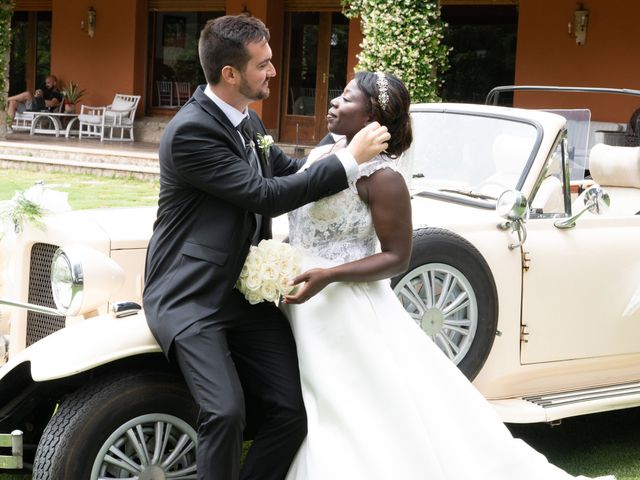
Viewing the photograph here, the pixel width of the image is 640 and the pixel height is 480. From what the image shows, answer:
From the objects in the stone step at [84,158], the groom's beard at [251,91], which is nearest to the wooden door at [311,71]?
the stone step at [84,158]

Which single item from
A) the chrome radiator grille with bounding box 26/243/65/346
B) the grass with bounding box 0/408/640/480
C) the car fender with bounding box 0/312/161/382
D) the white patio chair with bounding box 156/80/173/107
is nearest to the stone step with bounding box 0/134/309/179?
the white patio chair with bounding box 156/80/173/107

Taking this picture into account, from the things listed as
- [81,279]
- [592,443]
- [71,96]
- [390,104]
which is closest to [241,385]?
[81,279]

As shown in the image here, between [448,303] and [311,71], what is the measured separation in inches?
637

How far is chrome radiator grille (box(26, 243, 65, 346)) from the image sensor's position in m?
4.56

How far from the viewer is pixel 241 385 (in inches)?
142

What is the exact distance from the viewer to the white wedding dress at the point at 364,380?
3.63 metres

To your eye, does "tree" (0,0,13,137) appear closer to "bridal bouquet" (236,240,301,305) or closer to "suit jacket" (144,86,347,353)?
"suit jacket" (144,86,347,353)

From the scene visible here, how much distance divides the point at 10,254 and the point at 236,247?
1698 millimetres

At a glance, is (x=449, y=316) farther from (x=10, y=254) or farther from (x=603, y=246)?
(x=10, y=254)

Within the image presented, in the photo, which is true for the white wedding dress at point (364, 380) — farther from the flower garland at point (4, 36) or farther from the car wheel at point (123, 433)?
the flower garland at point (4, 36)

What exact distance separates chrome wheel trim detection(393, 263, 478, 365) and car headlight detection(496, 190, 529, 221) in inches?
14.9

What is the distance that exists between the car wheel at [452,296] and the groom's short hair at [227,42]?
1.37m

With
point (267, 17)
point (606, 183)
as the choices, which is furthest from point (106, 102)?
point (606, 183)

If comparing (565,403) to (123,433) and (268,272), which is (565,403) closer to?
(268,272)
